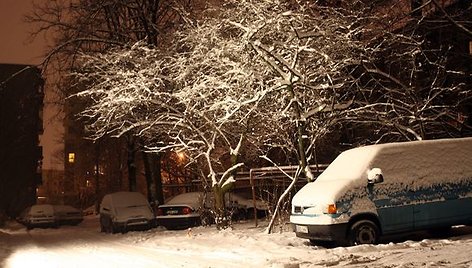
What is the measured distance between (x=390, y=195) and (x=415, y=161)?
99 centimetres

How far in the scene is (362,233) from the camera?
11508 millimetres

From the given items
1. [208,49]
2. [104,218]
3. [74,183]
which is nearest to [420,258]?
[208,49]

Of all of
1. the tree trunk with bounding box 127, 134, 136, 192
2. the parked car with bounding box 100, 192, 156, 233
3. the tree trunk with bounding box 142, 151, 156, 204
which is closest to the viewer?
the parked car with bounding box 100, 192, 156, 233

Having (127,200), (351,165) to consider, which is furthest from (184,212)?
(351,165)

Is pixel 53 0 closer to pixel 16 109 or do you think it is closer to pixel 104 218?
pixel 104 218

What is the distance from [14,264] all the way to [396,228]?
8.17 metres

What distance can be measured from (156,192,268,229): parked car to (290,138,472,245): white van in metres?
7.29

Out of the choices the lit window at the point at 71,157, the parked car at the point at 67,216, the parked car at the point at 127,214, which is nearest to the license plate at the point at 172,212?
the parked car at the point at 127,214

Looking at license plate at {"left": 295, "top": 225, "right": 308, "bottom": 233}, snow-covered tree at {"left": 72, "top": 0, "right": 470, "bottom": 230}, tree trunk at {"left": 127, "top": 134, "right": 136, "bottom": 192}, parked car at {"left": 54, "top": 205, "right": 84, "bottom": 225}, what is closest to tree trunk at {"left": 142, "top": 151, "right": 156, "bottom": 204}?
tree trunk at {"left": 127, "top": 134, "right": 136, "bottom": 192}

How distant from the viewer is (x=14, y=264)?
40.9 ft

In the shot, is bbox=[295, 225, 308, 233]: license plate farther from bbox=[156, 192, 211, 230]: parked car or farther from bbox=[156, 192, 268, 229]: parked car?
bbox=[156, 192, 211, 230]: parked car

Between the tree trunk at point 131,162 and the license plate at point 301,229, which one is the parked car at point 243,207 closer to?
the license plate at point 301,229

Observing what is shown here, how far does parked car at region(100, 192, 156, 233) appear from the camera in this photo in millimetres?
20891

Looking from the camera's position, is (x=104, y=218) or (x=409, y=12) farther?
(x=104, y=218)
